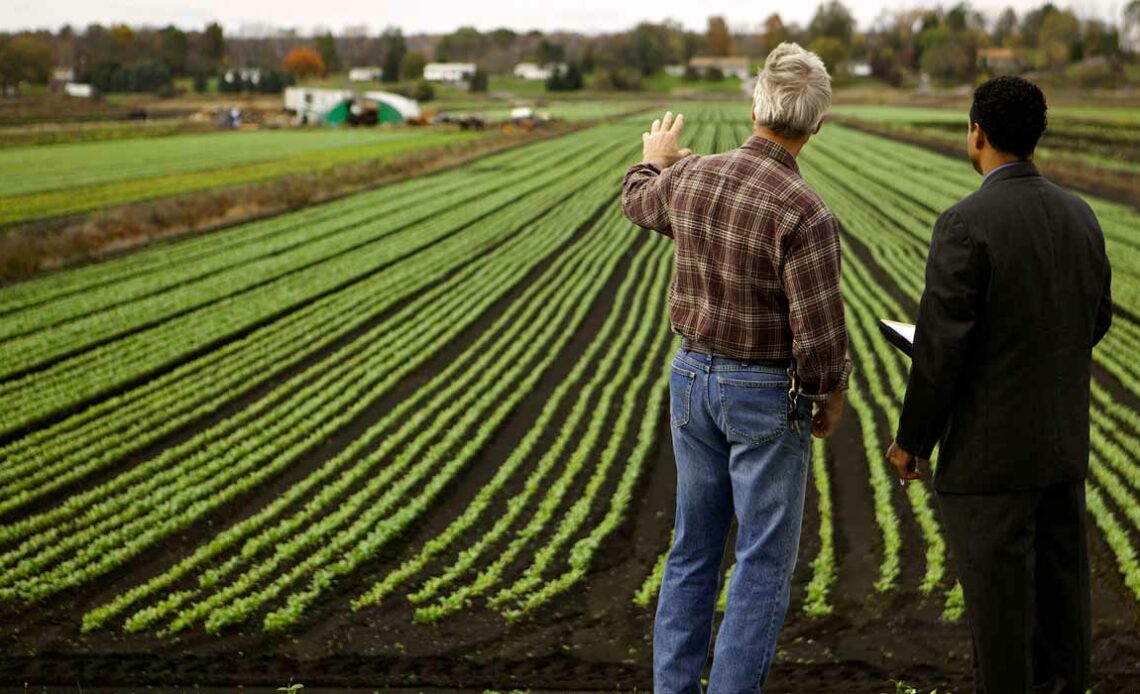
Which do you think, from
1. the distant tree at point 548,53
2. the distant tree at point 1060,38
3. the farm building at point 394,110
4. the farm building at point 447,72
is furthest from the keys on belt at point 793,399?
the distant tree at point 548,53

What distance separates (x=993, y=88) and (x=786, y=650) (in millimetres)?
3109

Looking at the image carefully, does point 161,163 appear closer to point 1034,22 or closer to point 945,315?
point 945,315

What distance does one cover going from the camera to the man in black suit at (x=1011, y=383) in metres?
2.89

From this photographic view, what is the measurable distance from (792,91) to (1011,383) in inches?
39.2

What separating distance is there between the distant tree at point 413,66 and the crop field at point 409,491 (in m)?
84.2

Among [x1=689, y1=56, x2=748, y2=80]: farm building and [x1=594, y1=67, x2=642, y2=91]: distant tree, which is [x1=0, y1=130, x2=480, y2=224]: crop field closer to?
[x1=594, y1=67, x2=642, y2=91]: distant tree

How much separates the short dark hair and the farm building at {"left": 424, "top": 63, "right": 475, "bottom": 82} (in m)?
101

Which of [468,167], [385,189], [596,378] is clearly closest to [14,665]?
[596,378]

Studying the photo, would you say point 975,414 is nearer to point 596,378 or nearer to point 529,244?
point 596,378

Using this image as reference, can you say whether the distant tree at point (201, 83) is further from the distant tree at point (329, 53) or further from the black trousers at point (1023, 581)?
the black trousers at point (1023, 581)

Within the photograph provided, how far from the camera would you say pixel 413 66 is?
96875 mm

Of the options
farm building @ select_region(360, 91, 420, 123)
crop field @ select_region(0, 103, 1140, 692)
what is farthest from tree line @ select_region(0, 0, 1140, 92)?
crop field @ select_region(0, 103, 1140, 692)

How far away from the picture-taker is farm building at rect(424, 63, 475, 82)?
102812 millimetres

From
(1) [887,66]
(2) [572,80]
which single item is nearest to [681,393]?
(1) [887,66]
